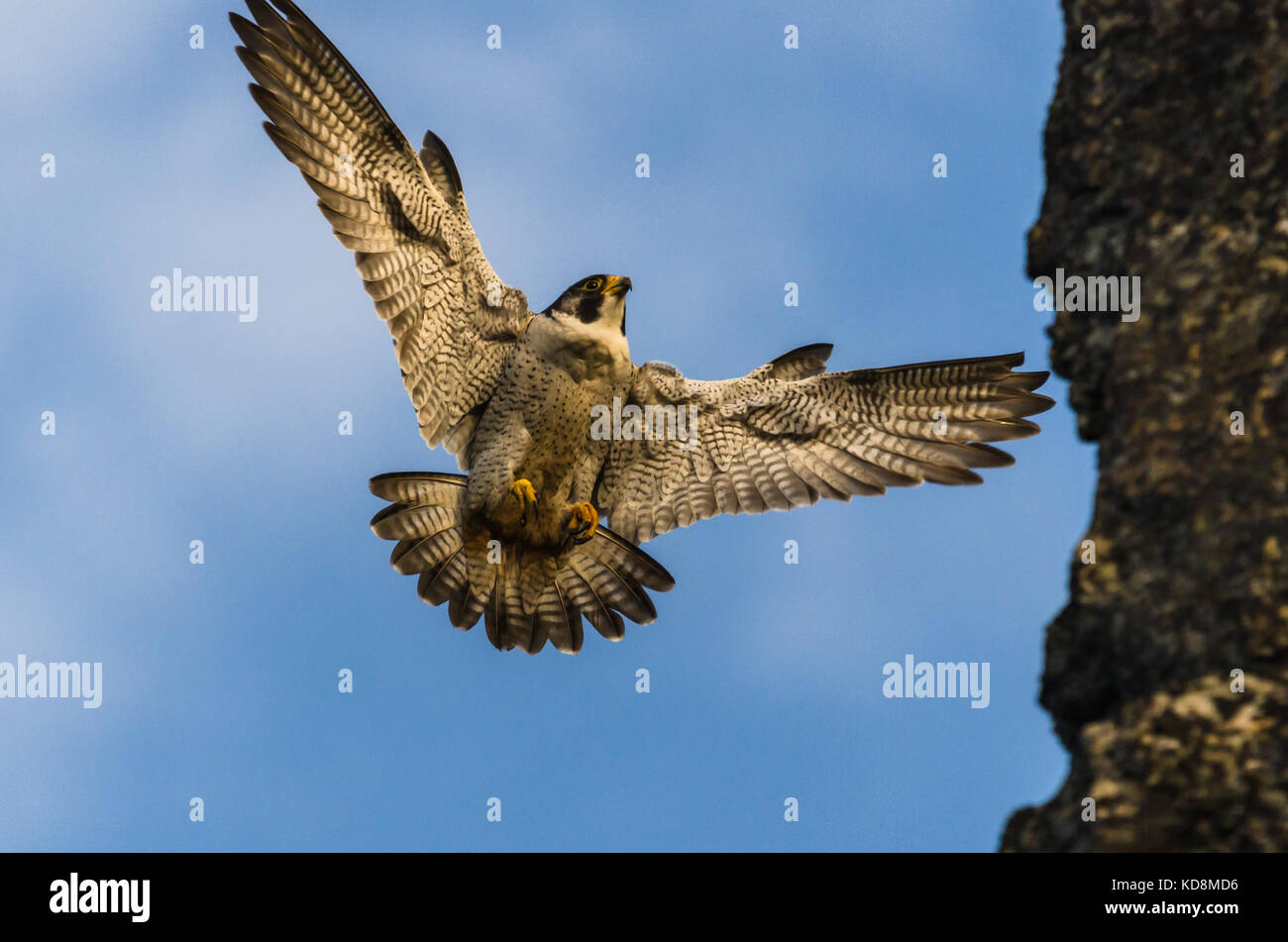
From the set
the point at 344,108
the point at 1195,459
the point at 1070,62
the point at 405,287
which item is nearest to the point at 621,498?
the point at 405,287

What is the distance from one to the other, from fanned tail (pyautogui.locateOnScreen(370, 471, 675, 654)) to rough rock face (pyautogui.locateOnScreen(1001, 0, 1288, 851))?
449cm

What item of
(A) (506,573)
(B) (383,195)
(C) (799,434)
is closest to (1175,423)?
(C) (799,434)

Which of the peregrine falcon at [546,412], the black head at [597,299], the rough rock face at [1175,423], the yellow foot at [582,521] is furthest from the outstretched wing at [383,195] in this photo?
the rough rock face at [1175,423]

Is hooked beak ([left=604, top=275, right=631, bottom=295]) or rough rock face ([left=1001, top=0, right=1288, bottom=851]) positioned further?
hooked beak ([left=604, top=275, right=631, bottom=295])

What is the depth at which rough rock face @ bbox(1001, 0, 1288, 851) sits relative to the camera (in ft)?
14.6

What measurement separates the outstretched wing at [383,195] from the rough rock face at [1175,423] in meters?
4.46

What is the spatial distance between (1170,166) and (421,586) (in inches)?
221

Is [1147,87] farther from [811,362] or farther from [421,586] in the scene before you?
[421,586]

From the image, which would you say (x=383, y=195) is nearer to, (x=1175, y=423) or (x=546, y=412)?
(x=546, y=412)

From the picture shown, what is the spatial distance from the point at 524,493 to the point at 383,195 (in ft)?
7.06

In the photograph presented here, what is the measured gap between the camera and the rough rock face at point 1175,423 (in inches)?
175

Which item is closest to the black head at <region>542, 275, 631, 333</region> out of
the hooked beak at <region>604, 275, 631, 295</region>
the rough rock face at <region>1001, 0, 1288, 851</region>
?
the hooked beak at <region>604, 275, 631, 295</region>

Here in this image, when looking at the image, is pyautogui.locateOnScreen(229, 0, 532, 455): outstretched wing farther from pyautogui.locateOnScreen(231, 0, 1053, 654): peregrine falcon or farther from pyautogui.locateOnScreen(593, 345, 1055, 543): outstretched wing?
pyautogui.locateOnScreen(593, 345, 1055, 543): outstretched wing

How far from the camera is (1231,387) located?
4.92 metres
